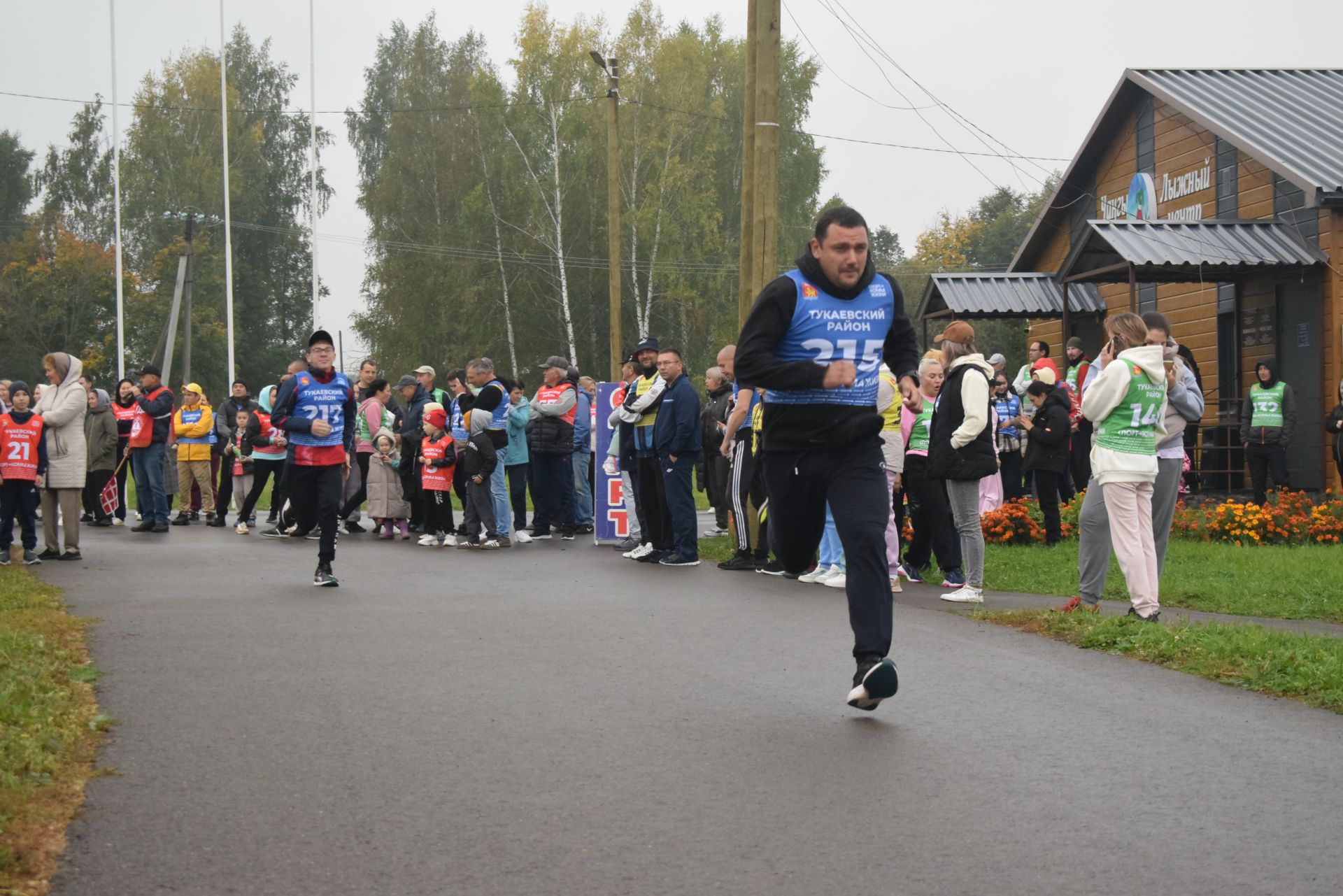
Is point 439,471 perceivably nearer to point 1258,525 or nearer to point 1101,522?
point 1258,525

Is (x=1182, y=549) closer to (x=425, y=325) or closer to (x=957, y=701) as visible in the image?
(x=957, y=701)

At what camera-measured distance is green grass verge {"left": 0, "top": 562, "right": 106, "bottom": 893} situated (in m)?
4.41

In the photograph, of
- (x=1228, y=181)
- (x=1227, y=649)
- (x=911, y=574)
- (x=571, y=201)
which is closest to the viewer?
(x=1227, y=649)

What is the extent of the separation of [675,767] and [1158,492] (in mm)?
5683

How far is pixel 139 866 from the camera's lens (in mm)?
4344

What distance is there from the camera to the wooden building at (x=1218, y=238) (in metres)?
21.6

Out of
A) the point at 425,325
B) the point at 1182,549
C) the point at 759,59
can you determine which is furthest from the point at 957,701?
the point at 425,325

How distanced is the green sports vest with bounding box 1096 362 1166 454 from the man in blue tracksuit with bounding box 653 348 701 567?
5.40 meters

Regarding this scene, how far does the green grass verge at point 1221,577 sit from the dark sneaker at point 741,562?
2091 millimetres

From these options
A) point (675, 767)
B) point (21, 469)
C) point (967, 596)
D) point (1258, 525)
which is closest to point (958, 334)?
point (967, 596)

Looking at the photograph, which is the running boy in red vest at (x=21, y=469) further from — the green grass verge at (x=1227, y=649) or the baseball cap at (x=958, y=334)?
the green grass verge at (x=1227, y=649)

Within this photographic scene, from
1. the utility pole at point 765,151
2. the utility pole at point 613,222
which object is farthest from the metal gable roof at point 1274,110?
the utility pole at point 613,222

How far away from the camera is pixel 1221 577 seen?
1305 centimetres

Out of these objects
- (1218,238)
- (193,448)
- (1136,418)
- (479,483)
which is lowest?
(479,483)
